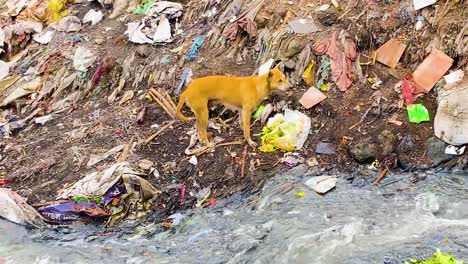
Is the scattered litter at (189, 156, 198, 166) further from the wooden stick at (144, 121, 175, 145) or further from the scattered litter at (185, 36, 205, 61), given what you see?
the scattered litter at (185, 36, 205, 61)

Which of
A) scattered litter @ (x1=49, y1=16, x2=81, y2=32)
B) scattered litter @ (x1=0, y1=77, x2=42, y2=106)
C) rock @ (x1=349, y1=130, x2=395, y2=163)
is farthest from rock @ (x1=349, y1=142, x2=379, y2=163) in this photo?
scattered litter @ (x1=49, y1=16, x2=81, y2=32)

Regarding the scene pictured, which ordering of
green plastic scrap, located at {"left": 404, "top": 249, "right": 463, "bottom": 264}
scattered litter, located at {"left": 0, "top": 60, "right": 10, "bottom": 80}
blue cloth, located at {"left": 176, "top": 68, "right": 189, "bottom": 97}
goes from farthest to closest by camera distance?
scattered litter, located at {"left": 0, "top": 60, "right": 10, "bottom": 80}
blue cloth, located at {"left": 176, "top": 68, "right": 189, "bottom": 97}
green plastic scrap, located at {"left": 404, "top": 249, "right": 463, "bottom": 264}

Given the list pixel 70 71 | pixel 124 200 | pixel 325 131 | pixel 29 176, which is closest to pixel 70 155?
pixel 29 176

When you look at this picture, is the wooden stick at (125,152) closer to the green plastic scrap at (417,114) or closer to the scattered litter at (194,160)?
the scattered litter at (194,160)

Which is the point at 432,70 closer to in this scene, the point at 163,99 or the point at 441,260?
the point at 441,260

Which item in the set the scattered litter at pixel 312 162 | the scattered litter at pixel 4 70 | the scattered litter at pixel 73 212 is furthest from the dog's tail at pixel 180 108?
the scattered litter at pixel 4 70

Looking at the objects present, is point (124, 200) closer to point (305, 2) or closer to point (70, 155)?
point (70, 155)

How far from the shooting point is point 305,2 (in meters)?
8.67

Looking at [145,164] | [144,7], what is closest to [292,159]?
[145,164]

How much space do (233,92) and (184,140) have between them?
958mm

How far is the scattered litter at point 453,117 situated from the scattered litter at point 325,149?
1.21m

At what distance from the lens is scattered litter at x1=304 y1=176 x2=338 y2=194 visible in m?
6.59

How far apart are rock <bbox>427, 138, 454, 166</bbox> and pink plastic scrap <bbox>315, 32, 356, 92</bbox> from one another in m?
1.37

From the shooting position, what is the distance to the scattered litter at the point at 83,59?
31.3ft
